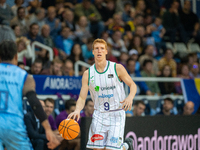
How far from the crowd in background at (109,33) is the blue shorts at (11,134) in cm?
470

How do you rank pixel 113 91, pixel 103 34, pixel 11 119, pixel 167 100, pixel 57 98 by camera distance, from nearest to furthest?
pixel 11 119 < pixel 113 91 < pixel 57 98 < pixel 167 100 < pixel 103 34

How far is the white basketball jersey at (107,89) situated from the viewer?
18.4 ft

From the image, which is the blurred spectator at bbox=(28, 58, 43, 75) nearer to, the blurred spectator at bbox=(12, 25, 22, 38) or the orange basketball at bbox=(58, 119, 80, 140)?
the blurred spectator at bbox=(12, 25, 22, 38)

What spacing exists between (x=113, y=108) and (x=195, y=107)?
5.57 m

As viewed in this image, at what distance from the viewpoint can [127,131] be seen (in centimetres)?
695

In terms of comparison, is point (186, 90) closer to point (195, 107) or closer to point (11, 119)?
point (195, 107)

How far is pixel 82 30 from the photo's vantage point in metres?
12.1

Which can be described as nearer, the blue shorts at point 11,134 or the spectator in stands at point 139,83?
the blue shorts at point 11,134

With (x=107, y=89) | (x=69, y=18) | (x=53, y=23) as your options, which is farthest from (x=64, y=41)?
(x=107, y=89)

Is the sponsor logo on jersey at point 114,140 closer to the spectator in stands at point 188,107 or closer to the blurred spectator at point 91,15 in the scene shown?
the spectator in stands at point 188,107

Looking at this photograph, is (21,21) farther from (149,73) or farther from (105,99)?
(105,99)

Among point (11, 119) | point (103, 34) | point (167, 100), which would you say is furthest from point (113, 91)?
point (103, 34)

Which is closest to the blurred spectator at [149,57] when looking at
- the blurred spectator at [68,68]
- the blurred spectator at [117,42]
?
the blurred spectator at [117,42]

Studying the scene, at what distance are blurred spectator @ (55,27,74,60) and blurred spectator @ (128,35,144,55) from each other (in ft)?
8.62
